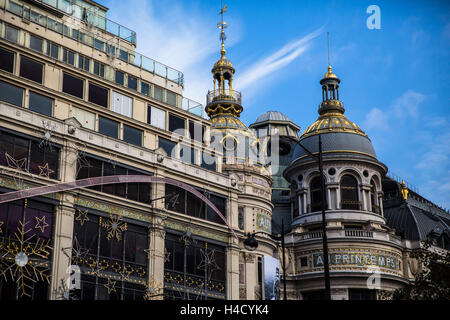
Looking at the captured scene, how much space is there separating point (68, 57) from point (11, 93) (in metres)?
6.48

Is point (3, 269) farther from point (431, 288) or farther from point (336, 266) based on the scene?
point (336, 266)

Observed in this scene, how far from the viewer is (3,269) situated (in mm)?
43594

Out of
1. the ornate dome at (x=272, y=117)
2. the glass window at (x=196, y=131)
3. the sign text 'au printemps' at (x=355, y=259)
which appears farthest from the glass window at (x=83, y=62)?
the ornate dome at (x=272, y=117)

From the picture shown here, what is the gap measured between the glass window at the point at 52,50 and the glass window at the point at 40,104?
12.9 ft

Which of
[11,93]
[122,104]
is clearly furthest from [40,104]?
[122,104]

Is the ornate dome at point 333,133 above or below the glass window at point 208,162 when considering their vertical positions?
above

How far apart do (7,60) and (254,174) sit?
24.6 meters

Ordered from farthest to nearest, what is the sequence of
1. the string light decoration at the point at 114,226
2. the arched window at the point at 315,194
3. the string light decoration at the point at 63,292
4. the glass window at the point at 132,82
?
the arched window at the point at 315,194, the glass window at the point at 132,82, the string light decoration at the point at 114,226, the string light decoration at the point at 63,292

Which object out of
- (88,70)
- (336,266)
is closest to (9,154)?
(88,70)

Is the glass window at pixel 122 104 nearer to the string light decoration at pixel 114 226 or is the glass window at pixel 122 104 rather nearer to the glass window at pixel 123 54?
the glass window at pixel 123 54

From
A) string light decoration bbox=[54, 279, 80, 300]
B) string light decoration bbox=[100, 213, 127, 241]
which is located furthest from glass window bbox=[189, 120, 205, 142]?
string light decoration bbox=[54, 279, 80, 300]

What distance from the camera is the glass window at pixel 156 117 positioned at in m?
57.3
